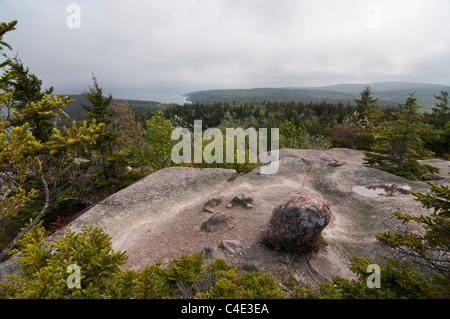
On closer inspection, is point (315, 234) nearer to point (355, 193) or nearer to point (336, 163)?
point (355, 193)

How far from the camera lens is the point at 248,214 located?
36.4 feet

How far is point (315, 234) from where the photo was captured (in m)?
8.09

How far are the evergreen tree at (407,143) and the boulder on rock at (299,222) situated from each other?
10.5 meters

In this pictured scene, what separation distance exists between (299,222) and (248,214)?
3.66 meters

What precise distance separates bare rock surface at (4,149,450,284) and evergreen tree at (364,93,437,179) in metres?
Answer: 1.27

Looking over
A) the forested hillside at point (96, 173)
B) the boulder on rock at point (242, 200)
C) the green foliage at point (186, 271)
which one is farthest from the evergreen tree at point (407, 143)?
the green foliage at point (186, 271)

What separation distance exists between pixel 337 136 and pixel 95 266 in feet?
111

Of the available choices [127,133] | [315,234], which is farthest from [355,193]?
[127,133]

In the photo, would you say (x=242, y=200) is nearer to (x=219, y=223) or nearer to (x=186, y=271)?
(x=219, y=223)

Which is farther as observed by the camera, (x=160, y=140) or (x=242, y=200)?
(x=160, y=140)

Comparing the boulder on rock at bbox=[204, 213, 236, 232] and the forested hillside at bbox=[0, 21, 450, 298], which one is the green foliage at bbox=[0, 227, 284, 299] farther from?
the boulder on rock at bbox=[204, 213, 236, 232]

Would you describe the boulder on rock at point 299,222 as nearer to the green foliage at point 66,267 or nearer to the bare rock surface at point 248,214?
the bare rock surface at point 248,214

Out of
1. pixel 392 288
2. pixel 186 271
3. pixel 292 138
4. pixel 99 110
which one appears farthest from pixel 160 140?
pixel 292 138

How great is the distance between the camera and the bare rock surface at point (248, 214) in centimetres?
805
